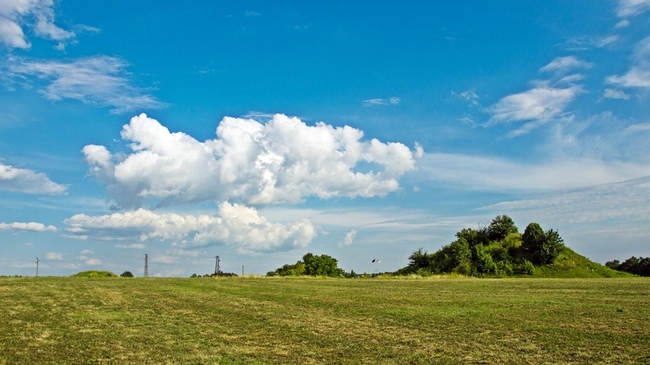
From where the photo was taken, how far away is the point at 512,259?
59.3 m

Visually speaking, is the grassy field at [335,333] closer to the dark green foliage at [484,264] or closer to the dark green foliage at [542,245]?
the dark green foliage at [484,264]

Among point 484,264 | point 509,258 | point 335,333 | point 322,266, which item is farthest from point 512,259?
point 335,333

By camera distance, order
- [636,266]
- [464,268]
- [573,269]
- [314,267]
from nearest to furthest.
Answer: [464,268] → [573,269] → [314,267] → [636,266]

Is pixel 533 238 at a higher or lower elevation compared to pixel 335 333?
higher

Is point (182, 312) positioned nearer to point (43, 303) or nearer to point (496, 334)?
point (43, 303)

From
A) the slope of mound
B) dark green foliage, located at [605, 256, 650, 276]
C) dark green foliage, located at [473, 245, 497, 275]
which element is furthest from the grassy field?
dark green foliage, located at [605, 256, 650, 276]

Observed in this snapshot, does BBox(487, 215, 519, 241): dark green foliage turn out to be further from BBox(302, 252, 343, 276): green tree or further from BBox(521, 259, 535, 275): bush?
BBox(302, 252, 343, 276): green tree

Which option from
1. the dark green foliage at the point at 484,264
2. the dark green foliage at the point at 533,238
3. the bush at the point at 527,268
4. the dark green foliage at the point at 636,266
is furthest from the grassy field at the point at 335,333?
the dark green foliage at the point at 636,266

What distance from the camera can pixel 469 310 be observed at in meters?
15.8

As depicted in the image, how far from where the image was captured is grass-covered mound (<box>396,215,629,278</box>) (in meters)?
56.3

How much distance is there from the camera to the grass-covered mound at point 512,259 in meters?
56.3

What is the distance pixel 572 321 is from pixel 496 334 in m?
2.97

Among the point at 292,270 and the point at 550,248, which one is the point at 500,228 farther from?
the point at 292,270

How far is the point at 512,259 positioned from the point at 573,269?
6.47m
